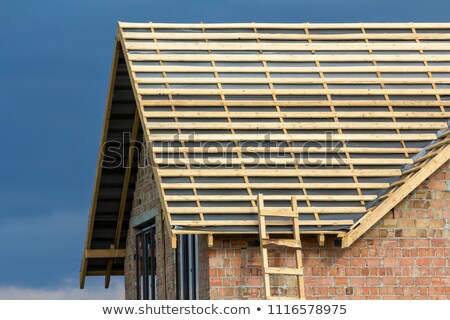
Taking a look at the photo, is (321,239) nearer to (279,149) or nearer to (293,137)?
(279,149)

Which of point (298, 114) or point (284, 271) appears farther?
point (298, 114)

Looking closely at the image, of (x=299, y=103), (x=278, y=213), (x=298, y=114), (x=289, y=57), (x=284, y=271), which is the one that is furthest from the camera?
(x=289, y=57)

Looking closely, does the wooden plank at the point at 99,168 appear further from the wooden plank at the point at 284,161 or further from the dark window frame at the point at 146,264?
the wooden plank at the point at 284,161

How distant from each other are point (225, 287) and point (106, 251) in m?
7.56

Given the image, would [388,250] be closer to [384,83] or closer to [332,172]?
[332,172]

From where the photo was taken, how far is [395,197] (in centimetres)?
1794

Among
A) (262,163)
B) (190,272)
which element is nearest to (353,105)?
(262,163)

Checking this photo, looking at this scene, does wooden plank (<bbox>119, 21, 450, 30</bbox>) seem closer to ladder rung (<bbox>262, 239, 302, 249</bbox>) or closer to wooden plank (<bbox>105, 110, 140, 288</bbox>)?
wooden plank (<bbox>105, 110, 140, 288</bbox>)

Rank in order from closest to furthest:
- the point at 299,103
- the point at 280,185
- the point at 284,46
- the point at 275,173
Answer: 1. the point at 280,185
2. the point at 275,173
3. the point at 299,103
4. the point at 284,46

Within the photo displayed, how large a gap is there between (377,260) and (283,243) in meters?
1.81

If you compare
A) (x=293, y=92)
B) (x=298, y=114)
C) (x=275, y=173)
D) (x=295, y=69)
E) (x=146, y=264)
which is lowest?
(x=146, y=264)

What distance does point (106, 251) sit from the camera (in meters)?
24.7

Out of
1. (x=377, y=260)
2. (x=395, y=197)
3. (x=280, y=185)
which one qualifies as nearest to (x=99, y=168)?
(x=280, y=185)

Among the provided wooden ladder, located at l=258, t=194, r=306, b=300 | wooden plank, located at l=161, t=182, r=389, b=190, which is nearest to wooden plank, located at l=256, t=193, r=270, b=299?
wooden ladder, located at l=258, t=194, r=306, b=300
